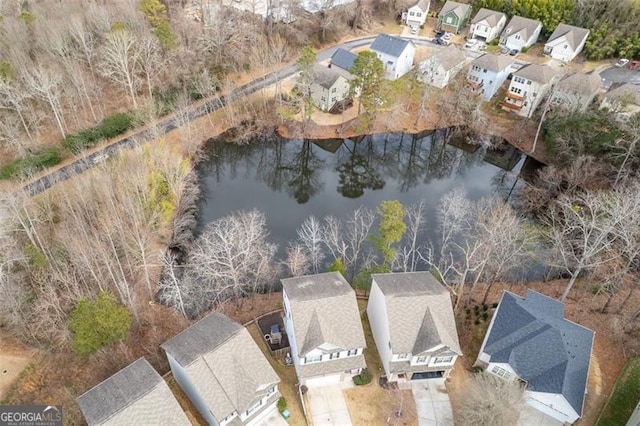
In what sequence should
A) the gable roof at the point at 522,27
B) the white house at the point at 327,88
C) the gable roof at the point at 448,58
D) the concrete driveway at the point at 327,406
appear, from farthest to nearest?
the gable roof at the point at 522,27 → the gable roof at the point at 448,58 → the white house at the point at 327,88 → the concrete driveway at the point at 327,406

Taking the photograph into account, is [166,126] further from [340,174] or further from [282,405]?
[282,405]

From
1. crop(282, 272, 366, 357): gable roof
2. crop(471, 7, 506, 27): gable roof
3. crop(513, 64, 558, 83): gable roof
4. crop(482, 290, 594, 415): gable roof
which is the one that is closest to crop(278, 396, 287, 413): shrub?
crop(282, 272, 366, 357): gable roof

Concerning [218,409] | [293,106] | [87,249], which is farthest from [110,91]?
[218,409]

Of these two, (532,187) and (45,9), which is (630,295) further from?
(45,9)

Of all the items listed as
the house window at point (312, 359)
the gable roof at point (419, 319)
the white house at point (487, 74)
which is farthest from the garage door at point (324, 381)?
the white house at point (487, 74)

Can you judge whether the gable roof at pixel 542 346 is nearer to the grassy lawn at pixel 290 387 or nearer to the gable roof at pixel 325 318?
the gable roof at pixel 325 318

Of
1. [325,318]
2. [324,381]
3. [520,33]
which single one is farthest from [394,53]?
[324,381]

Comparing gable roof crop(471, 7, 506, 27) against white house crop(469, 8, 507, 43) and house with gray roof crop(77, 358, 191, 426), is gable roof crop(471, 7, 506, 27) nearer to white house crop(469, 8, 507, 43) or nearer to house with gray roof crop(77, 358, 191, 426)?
white house crop(469, 8, 507, 43)
